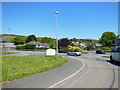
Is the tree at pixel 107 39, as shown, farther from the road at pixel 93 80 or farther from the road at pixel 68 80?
the road at pixel 68 80

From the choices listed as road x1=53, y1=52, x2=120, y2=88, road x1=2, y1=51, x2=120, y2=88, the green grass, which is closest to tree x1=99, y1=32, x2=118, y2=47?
the green grass

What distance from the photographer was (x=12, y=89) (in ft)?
19.6

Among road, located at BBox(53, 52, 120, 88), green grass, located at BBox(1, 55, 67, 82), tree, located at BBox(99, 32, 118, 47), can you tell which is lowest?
road, located at BBox(53, 52, 120, 88)

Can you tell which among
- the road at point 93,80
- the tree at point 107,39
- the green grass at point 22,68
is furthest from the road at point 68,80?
the tree at point 107,39

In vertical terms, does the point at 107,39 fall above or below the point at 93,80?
above

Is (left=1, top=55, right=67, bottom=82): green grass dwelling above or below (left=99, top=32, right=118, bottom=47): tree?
below

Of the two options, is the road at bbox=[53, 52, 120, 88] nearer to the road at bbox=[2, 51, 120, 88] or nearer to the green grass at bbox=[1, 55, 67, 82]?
the road at bbox=[2, 51, 120, 88]

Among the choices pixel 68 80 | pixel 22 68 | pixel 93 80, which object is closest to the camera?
pixel 68 80

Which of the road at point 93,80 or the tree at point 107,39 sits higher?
the tree at point 107,39

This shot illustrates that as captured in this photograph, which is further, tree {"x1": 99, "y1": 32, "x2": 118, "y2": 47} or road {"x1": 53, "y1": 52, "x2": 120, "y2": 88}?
tree {"x1": 99, "y1": 32, "x2": 118, "y2": 47}

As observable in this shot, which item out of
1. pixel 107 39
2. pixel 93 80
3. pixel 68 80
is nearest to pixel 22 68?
pixel 68 80

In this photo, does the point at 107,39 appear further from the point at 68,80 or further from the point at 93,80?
the point at 68,80

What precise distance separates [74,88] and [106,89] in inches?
53.8

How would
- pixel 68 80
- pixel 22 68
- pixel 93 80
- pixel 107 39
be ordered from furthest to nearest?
pixel 107 39 < pixel 22 68 < pixel 93 80 < pixel 68 80
